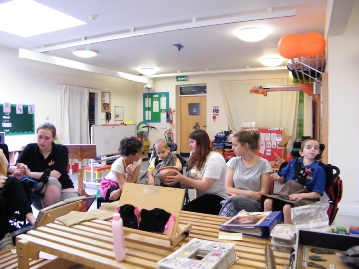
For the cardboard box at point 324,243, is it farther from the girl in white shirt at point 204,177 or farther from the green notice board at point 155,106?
the green notice board at point 155,106

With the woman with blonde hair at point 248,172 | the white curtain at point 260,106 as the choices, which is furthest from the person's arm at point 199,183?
the white curtain at point 260,106

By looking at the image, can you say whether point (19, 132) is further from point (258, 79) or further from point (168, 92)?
point (258, 79)

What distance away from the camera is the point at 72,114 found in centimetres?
714

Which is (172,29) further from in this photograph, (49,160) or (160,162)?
(49,160)

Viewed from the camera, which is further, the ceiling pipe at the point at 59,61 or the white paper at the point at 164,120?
the white paper at the point at 164,120

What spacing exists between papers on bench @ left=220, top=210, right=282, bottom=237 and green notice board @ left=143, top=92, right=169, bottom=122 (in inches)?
314

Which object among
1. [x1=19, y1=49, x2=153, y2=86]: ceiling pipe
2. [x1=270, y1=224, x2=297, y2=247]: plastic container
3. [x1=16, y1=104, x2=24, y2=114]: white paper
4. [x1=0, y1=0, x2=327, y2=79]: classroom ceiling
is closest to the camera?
[x1=270, y1=224, x2=297, y2=247]: plastic container

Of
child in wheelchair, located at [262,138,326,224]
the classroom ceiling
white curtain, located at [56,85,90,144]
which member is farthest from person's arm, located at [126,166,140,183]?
white curtain, located at [56,85,90,144]

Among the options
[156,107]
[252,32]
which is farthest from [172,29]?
[156,107]

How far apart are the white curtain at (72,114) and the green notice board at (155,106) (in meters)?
2.50

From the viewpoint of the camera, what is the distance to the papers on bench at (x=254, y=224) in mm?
1407

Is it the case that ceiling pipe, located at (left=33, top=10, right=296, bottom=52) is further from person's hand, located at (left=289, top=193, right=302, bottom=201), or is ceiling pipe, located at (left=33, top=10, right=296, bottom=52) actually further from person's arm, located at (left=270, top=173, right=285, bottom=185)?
person's hand, located at (left=289, top=193, right=302, bottom=201)

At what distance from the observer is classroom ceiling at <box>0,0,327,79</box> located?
3688 millimetres

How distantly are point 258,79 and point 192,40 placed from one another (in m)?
3.56
